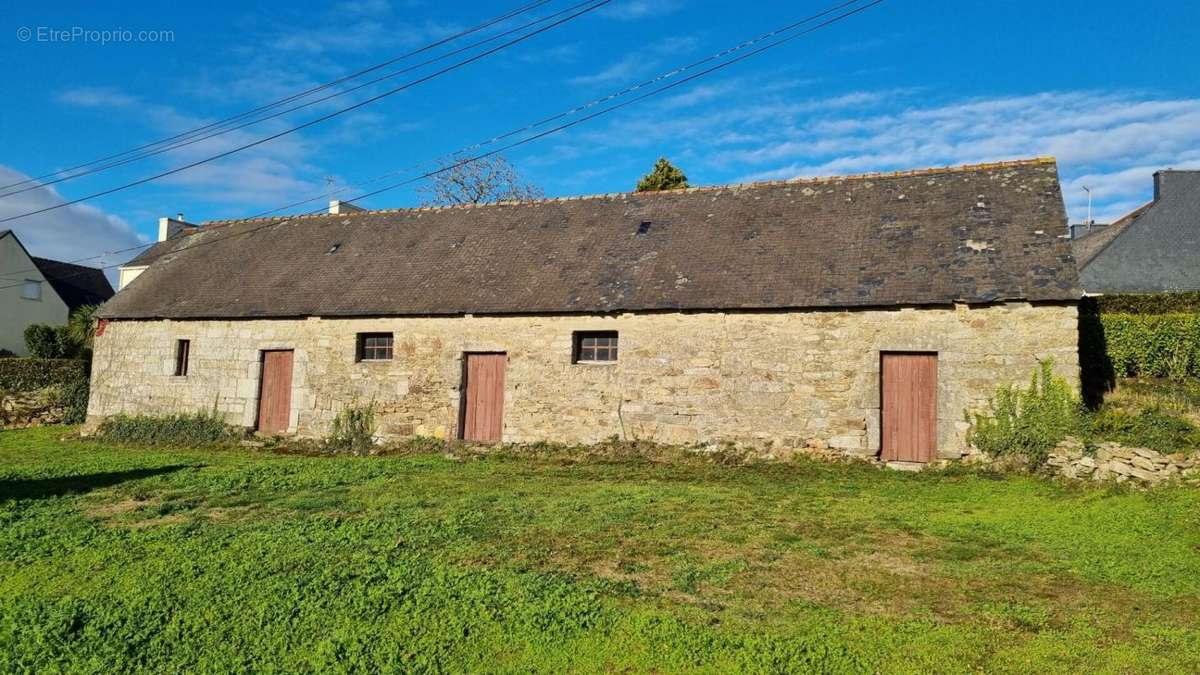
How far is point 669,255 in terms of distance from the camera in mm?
14914

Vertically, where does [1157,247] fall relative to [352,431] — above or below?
above

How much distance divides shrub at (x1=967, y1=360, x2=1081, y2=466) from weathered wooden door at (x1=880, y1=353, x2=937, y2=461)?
651 millimetres

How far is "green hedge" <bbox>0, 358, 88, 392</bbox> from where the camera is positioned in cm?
2070

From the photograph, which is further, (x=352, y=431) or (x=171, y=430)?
(x=171, y=430)

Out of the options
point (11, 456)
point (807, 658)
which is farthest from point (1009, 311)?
point (11, 456)

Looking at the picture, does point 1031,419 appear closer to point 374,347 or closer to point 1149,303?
point 1149,303

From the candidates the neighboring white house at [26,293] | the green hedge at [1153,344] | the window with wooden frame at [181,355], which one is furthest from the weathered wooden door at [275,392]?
the neighboring white house at [26,293]

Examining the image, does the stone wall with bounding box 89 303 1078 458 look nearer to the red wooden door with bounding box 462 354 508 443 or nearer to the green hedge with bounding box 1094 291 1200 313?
the red wooden door with bounding box 462 354 508 443

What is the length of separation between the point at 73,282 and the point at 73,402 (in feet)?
66.6

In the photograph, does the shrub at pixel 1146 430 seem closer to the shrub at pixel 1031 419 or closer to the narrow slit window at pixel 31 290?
the shrub at pixel 1031 419

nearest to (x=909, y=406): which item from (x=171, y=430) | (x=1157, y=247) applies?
(x=171, y=430)

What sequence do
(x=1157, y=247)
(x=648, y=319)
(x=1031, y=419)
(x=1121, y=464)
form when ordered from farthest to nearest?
(x=1157, y=247) → (x=648, y=319) → (x=1031, y=419) → (x=1121, y=464)

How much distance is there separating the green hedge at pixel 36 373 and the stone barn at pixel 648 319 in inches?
153

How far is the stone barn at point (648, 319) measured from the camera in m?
12.2
